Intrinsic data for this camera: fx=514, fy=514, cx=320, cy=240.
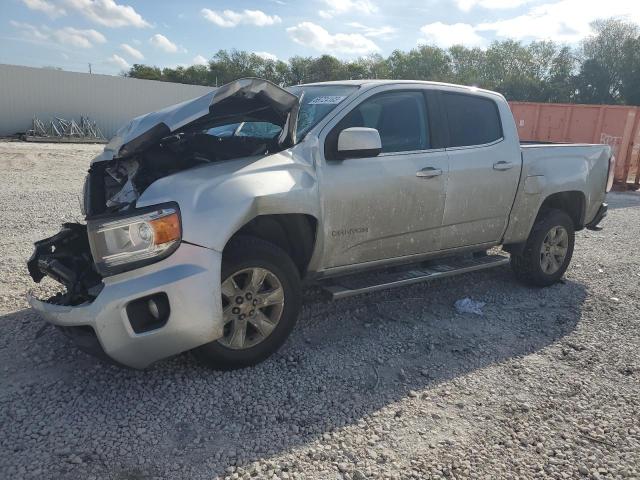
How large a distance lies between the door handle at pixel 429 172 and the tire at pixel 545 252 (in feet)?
5.48

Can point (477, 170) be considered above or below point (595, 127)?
below

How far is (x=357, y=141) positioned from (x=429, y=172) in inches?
34.2

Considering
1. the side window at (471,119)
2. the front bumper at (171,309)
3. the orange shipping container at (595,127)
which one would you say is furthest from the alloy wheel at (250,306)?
the orange shipping container at (595,127)

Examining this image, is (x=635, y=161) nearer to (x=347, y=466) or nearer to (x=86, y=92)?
(x=347, y=466)

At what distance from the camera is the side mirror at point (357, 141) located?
3.54 meters

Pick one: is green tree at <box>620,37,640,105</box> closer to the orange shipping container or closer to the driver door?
the orange shipping container

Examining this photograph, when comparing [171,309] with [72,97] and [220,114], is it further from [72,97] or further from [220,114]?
[72,97]

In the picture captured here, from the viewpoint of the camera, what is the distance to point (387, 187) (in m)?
3.88

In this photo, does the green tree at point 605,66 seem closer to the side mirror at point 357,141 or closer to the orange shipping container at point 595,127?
the orange shipping container at point 595,127

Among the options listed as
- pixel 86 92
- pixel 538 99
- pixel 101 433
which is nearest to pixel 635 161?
pixel 101 433

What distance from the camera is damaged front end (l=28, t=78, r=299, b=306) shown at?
9.62 feet

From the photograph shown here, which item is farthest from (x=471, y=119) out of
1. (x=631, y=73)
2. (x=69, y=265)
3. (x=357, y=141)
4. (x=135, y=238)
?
(x=631, y=73)

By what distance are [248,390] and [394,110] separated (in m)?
2.47

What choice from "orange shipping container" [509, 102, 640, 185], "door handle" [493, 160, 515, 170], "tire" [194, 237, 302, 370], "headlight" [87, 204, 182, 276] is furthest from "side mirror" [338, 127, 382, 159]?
"orange shipping container" [509, 102, 640, 185]
